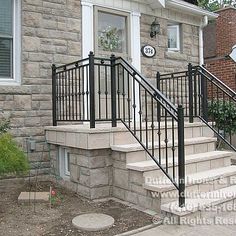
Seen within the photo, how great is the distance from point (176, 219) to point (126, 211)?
0.68 m

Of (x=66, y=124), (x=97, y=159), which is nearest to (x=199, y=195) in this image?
(x=97, y=159)

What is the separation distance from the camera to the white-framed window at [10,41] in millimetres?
5539

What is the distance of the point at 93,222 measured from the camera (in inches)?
143

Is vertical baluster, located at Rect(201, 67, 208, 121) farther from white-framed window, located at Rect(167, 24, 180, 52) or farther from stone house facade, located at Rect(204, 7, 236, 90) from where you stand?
stone house facade, located at Rect(204, 7, 236, 90)

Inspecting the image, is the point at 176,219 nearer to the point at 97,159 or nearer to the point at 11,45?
the point at 97,159

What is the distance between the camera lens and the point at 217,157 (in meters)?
4.94

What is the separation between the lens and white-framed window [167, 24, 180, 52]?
307 inches

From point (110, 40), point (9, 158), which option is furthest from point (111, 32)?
point (9, 158)

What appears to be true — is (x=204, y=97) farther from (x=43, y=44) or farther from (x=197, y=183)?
(x=43, y=44)

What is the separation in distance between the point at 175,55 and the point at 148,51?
858 mm

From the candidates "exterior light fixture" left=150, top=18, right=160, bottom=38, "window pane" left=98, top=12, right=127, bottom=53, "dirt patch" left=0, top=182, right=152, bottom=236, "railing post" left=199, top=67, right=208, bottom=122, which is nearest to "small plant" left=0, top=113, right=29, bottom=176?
"dirt patch" left=0, top=182, right=152, bottom=236

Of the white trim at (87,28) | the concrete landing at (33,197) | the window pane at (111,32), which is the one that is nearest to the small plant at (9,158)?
the concrete landing at (33,197)

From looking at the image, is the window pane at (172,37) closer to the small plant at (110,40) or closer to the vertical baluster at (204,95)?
the small plant at (110,40)

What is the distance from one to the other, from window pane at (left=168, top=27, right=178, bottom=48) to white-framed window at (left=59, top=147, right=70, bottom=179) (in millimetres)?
3852
